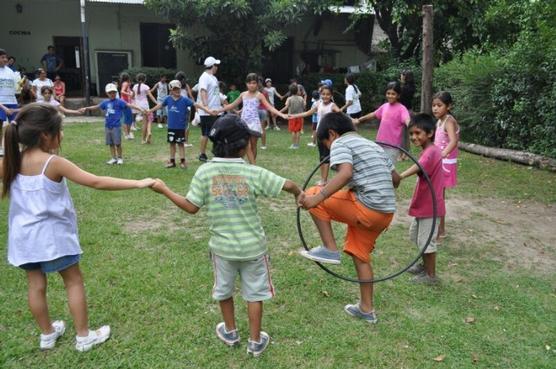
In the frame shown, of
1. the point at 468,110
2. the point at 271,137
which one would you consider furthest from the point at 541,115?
the point at 271,137

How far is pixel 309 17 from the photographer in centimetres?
2075

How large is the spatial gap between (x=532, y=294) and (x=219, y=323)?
2.73 meters

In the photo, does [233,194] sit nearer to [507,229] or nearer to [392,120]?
[392,120]

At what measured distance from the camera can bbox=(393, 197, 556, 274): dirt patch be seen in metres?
5.34

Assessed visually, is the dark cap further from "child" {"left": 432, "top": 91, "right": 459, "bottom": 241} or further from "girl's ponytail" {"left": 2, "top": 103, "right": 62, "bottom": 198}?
"child" {"left": 432, "top": 91, "right": 459, "bottom": 241}

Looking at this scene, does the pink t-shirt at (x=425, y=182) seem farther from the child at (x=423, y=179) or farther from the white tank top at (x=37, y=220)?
the white tank top at (x=37, y=220)

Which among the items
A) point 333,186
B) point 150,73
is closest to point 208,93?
point 333,186

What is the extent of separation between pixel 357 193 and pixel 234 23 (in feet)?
47.5

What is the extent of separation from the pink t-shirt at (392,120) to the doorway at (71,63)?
15.7m

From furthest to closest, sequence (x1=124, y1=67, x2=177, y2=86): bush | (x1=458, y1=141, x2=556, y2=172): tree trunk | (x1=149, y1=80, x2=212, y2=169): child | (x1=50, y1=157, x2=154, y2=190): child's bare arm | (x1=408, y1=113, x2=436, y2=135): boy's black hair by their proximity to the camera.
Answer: (x1=124, y1=67, x2=177, y2=86): bush, (x1=458, y1=141, x2=556, y2=172): tree trunk, (x1=149, y1=80, x2=212, y2=169): child, (x1=408, y1=113, x2=436, y2=135): boy's black hair, (x1=50, y1=157, x2=154, y2=190): child's bare arm

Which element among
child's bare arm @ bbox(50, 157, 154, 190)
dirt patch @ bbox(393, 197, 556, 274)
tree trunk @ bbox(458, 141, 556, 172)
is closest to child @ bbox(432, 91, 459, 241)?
dirt patch @ bbox(393, 197, 556, 274)

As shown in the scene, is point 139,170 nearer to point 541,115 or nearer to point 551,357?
point 551,357

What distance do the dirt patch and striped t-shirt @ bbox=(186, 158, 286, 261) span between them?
10.4ft

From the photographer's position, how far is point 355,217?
367 centimetres
